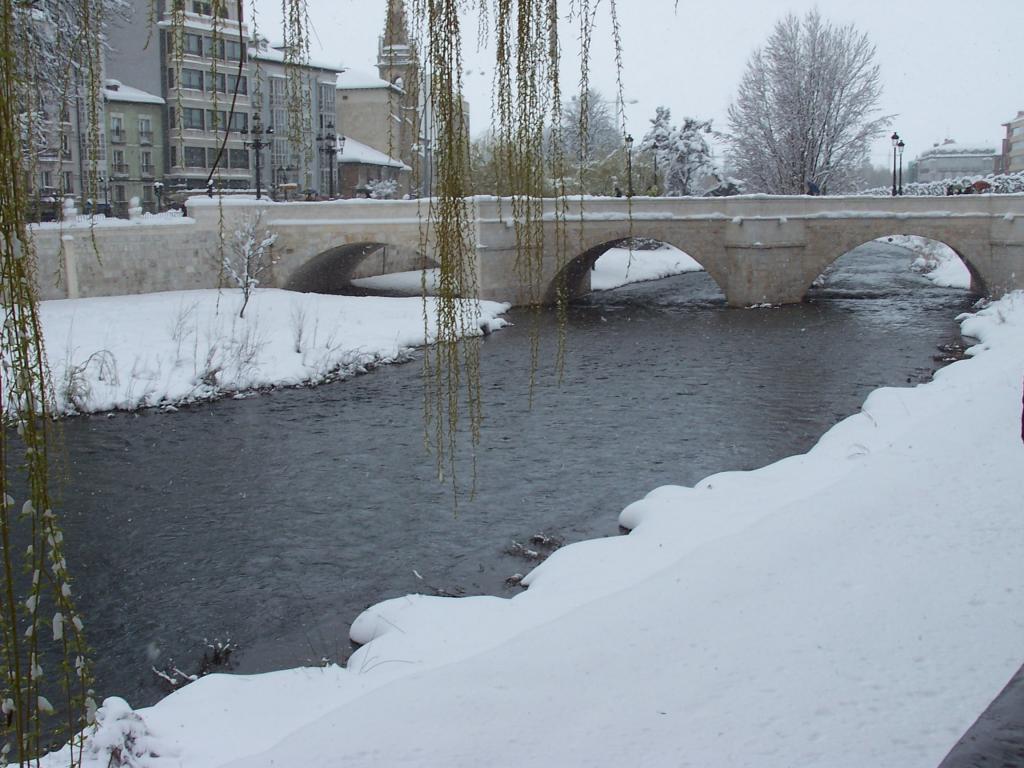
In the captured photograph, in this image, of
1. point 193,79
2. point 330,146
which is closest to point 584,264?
point 330,146

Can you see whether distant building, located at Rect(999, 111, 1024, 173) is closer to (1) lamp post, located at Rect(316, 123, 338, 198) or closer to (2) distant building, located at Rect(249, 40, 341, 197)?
(2) distant building, located at Rect(249, 40, 341, 197)

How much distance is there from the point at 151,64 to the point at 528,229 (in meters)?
31.5

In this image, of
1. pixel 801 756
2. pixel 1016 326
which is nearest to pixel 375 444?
pixel 801 756

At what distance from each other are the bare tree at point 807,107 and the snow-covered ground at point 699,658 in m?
30.1

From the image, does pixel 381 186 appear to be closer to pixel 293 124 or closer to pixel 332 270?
pixel 332 270

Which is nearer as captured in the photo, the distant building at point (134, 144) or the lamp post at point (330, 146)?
the lamp post at point (330, 146)

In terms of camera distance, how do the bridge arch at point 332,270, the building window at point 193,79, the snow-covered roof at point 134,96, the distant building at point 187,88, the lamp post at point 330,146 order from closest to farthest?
the distant building at point 187,88, the lamp post at point 330,146, the bridge arch at point 332,270, the snow-covered roof at point 134,96, the building window at point 193,79

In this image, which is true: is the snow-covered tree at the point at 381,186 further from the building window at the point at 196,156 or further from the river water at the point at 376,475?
the river water at the point at 376,475

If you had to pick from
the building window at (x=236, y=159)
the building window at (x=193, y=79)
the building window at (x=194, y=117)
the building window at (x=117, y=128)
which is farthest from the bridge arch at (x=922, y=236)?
the building window at (x=236, y=159)

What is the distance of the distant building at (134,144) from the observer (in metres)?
30.7

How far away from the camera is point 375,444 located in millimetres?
13070

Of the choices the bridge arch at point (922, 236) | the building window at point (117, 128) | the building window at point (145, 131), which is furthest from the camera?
the building window at point (145, 131)

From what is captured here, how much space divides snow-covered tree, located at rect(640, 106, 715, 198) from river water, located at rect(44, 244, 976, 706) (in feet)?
89.2

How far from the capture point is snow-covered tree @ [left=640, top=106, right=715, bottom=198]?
47531 millimetres
